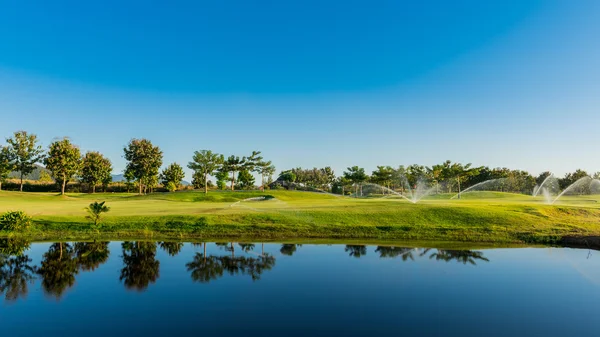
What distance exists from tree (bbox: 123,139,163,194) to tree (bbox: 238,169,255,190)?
23.6m

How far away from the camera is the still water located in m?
11.2

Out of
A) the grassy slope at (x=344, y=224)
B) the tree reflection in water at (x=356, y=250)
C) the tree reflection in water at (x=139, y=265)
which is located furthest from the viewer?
the grassy slope at (x=344, y=224)

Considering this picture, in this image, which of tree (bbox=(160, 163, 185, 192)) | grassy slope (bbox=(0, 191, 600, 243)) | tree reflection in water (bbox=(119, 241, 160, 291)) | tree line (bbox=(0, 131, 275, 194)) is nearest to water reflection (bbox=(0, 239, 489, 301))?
tree reflection in water (bbox=(119, 241, 160, 291))

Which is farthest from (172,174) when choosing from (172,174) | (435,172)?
(435,172)

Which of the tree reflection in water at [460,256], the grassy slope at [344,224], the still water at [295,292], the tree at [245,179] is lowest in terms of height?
the still water at [295,292]

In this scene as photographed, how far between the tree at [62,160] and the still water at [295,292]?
66942mm

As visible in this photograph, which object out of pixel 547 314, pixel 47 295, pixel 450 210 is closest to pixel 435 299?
pixel 547 314

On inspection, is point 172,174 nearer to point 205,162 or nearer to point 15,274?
point 205,162

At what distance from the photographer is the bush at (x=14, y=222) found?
1090 inches

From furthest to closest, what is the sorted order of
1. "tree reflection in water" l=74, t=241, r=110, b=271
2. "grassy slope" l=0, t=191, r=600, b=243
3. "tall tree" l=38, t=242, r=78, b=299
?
"grassy slope" l=0, t=191, r=600, b=243, "tree reflection in water" l=74, t=241, r=110, b=271, "tall tree" l=38, t=242, r=78, b=299

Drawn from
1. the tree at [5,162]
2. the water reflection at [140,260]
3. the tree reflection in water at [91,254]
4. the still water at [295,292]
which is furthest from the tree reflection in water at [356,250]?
the tree at [5,162]

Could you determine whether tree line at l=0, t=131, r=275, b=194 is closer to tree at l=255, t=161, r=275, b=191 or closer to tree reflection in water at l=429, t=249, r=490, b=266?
tree at l=255, t=161, r=275, b=191

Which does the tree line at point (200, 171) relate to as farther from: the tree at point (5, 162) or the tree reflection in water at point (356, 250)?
the tree reflection in water at point (356, 250)

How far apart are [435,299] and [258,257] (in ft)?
36.5
